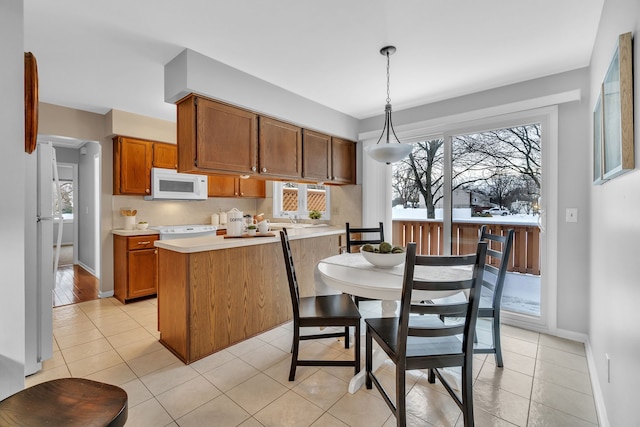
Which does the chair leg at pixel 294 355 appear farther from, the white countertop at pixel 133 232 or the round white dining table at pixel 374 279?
the white countertop at pixel 133 232

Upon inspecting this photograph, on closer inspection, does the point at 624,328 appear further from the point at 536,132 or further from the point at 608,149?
the point at 536,132

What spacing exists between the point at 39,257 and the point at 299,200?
3255mm

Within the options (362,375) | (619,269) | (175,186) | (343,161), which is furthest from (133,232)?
(619,269)

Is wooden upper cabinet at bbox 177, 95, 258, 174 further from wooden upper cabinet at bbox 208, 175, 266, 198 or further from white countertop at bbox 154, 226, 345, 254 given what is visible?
wooden upper cabinet at bbox 208, 175, 266, 198

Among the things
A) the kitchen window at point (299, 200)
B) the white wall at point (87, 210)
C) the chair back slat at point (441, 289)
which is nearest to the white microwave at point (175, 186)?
the kitchen window at point (299, 200)

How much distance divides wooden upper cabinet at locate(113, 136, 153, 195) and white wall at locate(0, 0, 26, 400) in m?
2.93

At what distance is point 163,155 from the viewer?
13.9 feet

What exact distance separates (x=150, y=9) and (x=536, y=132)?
339 cm

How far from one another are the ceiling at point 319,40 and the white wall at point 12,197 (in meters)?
0.82

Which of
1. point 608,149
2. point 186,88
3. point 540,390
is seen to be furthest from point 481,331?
point 186,88

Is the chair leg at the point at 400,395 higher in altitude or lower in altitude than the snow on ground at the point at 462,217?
lower

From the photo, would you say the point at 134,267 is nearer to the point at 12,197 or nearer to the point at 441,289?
the point at 12,197

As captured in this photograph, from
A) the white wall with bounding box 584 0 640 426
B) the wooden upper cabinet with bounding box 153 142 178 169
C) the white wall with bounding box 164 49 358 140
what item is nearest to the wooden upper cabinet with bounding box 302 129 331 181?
the white wall with bounding box 164 49 358 140

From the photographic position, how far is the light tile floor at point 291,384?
1668mm
